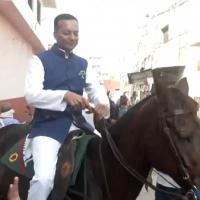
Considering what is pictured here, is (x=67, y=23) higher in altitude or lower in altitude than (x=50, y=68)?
higher

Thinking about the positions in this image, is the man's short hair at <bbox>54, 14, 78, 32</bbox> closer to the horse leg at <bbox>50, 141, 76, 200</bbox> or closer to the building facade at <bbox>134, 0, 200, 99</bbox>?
the horse leg at <bbox>50, 141, 76, 200</bbox>

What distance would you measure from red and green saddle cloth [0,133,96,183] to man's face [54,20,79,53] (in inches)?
31.2

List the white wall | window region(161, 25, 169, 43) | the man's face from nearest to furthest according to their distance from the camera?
the man's face
the white wall
window region(161, 25, 169, 43)

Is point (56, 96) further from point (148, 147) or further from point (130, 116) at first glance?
point (148, 147)

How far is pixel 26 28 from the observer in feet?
58.8

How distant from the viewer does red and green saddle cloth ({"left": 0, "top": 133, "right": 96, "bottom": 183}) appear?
3.75 meters

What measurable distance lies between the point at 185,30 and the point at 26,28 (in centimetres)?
983

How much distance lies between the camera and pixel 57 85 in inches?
163

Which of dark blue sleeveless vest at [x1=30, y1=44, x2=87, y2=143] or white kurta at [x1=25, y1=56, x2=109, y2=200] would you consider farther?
dark blue sleeveless vest at [x1=30, y1=44, x2=87, y2=143]

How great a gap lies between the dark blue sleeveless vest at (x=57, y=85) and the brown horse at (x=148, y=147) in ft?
0.83

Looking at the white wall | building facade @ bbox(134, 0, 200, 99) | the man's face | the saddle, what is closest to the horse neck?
the saddle

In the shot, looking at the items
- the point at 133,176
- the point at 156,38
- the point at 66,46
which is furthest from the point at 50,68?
the point at 156,38

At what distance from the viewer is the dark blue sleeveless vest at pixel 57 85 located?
407cm

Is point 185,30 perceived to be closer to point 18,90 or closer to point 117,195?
point 18,90
